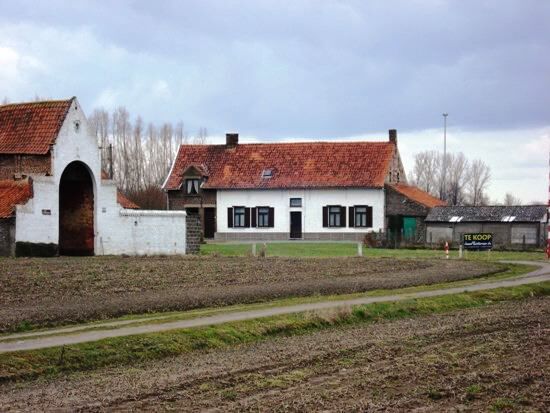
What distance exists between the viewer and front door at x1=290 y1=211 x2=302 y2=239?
6906 centimetres

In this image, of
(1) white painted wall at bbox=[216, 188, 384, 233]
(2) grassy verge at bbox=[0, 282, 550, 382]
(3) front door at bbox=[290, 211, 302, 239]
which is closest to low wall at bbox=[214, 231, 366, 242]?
(1) white painted wall at bbox=[216, 188, 384, 233]

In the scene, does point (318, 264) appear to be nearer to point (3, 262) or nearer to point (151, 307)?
point (3, 262)

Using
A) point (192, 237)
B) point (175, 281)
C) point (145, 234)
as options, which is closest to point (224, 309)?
point (175, 281)

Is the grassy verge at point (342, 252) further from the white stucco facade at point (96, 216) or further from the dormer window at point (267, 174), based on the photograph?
the dormer window at point (267, 174)

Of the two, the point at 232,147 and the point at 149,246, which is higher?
the point at 232,147

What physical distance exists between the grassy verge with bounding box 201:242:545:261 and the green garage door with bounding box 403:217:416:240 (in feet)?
17.2

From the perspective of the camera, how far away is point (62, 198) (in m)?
48.4

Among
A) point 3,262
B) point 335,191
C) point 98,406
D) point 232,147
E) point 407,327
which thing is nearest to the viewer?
point 98,406

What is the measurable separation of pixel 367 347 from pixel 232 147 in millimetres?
56049

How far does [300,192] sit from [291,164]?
290 centimetres

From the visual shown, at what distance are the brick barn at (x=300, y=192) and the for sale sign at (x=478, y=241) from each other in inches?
356

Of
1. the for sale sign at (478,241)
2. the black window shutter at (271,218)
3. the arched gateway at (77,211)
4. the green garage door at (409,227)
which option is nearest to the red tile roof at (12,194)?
the arched gateway at (77,211)

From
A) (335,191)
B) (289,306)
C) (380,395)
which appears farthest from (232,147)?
(380,395)

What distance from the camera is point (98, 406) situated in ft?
40.7
